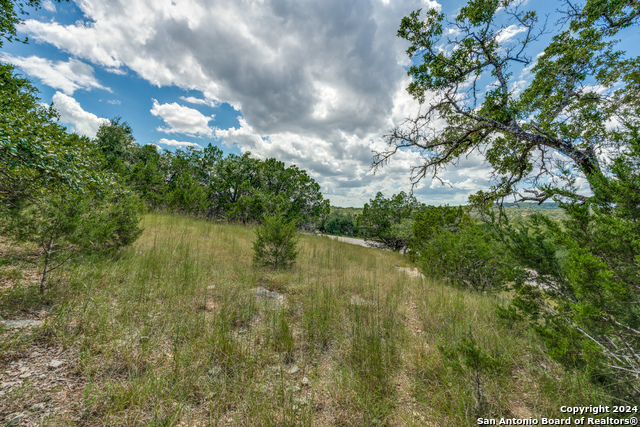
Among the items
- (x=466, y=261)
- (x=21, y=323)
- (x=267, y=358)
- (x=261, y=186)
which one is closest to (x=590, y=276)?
(x=267, y=358)

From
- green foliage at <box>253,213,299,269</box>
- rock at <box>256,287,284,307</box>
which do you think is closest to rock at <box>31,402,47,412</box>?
rock at <box>256,287,284,307</box>

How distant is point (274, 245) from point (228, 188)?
1096cm

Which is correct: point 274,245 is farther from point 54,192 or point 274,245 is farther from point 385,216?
point 385,216

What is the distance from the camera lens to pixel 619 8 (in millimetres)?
3768

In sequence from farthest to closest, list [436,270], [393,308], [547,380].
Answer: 1. [436,270]
2. [393,308]
3. [547,380]

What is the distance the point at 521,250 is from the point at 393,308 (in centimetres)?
203

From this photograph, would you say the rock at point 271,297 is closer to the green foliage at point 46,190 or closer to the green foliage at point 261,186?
the green foliage at point 46,190

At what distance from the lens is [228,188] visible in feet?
48.9

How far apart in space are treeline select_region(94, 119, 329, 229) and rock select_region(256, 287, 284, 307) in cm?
868

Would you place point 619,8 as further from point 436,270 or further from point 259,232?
point 259,232

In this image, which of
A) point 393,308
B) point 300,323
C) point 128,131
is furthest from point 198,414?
point 128,131

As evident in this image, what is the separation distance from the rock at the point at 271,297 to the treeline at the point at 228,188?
8.68 m

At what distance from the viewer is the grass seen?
1.69m

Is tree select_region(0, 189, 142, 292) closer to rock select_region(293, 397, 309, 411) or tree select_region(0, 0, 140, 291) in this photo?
tree select_region(0, 0, 140, 291)
